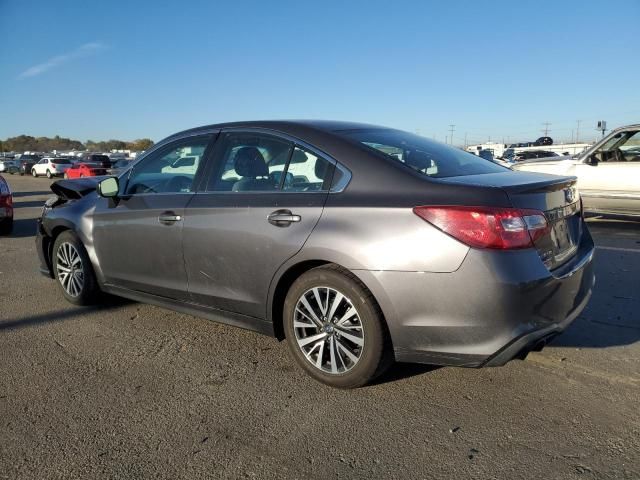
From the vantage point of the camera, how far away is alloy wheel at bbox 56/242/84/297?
4758mm

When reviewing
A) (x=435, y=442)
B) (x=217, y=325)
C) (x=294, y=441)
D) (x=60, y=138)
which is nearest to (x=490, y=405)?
(x=435, y=442)

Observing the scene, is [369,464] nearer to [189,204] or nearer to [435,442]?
[435,442]

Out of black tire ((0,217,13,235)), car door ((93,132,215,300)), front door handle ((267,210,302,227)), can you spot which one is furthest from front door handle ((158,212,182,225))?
black tire ((0,217,13,235))

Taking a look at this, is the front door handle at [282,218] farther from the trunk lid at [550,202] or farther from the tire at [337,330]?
the trunk lid at [550,202]

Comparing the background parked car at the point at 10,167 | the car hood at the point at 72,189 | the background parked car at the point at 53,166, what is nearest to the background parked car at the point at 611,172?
the car hood at the point at 72,189

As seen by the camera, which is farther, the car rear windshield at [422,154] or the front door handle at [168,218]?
the front door handle at [168,218]

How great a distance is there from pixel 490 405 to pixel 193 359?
1.95 meters

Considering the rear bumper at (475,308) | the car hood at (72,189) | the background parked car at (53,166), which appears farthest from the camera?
the background parked car at (53,166)

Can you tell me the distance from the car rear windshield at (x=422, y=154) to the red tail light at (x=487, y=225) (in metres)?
0.45

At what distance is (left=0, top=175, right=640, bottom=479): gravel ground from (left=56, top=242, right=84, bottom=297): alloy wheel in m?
0.59

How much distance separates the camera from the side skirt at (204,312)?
3455 mm

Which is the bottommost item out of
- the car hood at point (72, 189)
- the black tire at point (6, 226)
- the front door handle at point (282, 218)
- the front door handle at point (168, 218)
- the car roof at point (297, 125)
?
the black tire at point (6, 226)

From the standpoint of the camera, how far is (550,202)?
295cm

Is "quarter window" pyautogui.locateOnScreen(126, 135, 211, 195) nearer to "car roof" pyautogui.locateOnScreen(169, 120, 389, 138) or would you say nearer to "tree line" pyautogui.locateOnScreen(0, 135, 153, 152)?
"car roof" pyautogui.locateOnScreen(169, 120, 389, 138)
